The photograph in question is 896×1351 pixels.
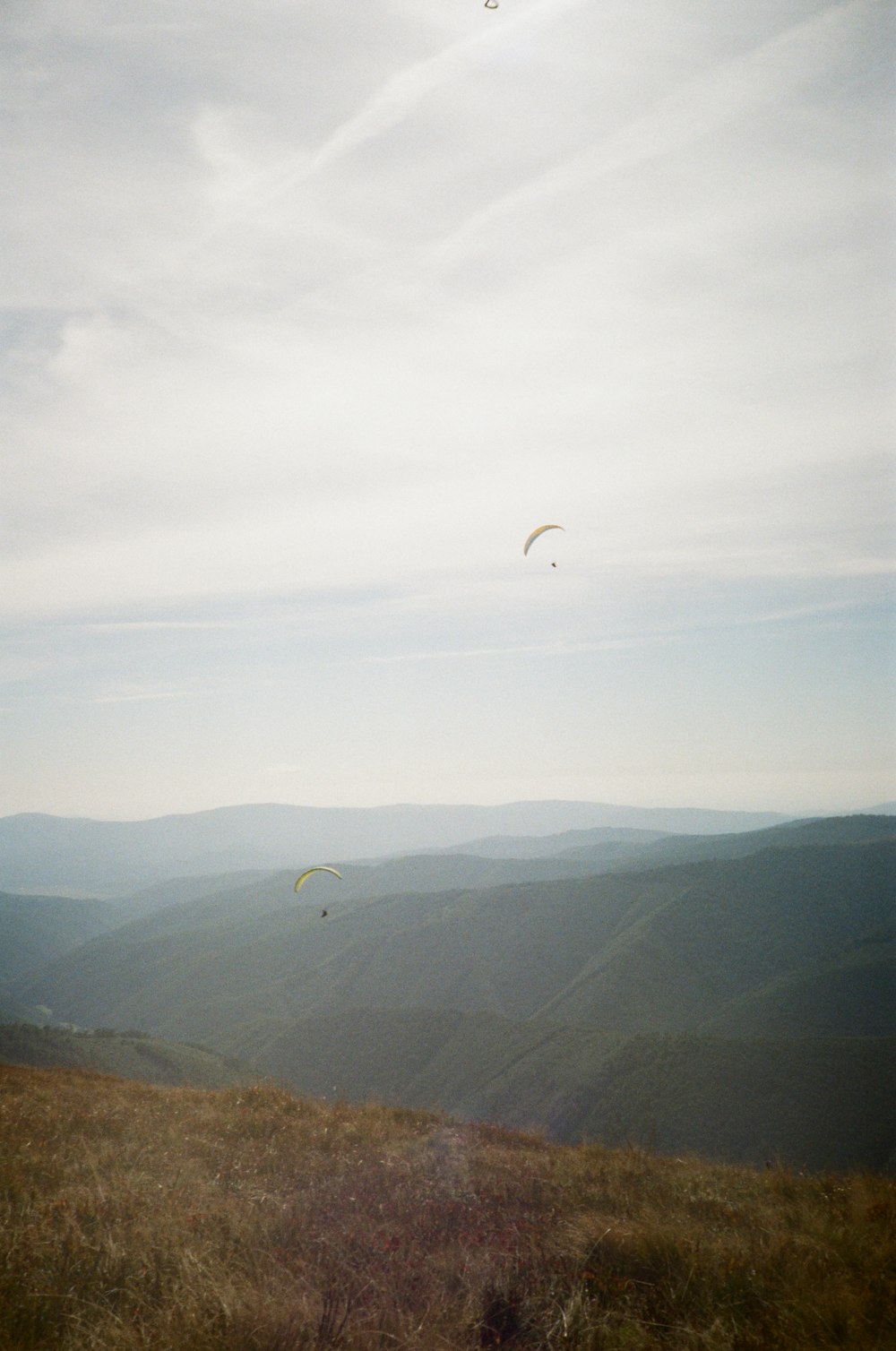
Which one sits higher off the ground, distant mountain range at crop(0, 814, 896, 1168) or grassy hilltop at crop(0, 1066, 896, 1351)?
grassy hilltop at crop(0, 1066, 896, 1351)

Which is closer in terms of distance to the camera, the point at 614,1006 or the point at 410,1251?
the point at 410,1251

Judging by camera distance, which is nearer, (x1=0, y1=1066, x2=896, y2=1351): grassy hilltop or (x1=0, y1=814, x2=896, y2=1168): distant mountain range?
(x1=0, y1=1066, x2=896, y2=1351): grassy hilltop

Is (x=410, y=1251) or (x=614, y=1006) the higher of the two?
(x=410, y=1251)

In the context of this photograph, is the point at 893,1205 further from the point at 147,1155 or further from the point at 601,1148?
the point at 147,1155
